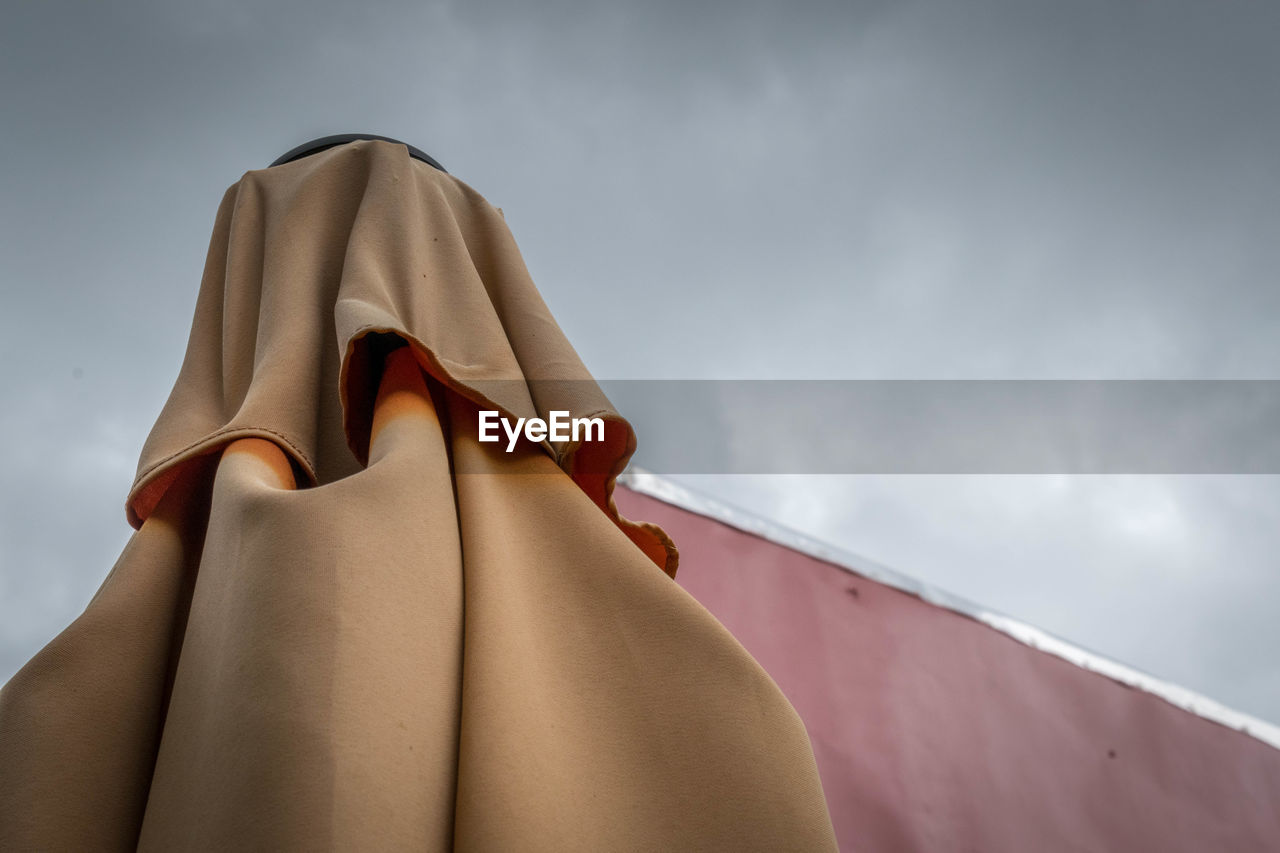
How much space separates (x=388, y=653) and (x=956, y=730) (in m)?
1.44

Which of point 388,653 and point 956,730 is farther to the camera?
point 956,730

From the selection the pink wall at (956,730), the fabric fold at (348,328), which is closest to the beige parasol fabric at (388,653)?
the fabric fold at (348,328)

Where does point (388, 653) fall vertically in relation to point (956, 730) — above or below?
above

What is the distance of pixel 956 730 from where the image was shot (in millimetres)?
1539

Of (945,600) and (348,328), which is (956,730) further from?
(348,328)

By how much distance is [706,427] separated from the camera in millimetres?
1610

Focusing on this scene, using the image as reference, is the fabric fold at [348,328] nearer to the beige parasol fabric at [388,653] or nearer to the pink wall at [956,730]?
the beige parasol fabric at [388,653]

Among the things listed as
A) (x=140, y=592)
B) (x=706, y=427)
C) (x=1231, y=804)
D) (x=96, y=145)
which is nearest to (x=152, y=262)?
(x=96, y=145)

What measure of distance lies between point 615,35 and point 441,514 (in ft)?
12.1

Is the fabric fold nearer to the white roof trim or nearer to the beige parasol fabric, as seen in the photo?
the beige parasol fabric

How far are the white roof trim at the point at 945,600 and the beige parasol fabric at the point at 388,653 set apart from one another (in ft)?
3.29

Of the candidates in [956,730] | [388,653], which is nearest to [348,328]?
[388,653]

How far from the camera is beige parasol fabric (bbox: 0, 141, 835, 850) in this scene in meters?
0.36

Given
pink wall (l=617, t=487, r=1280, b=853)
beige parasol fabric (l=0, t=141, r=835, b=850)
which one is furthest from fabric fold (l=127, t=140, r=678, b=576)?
pink wall (l=617, t=487, r=1280, b=853)
